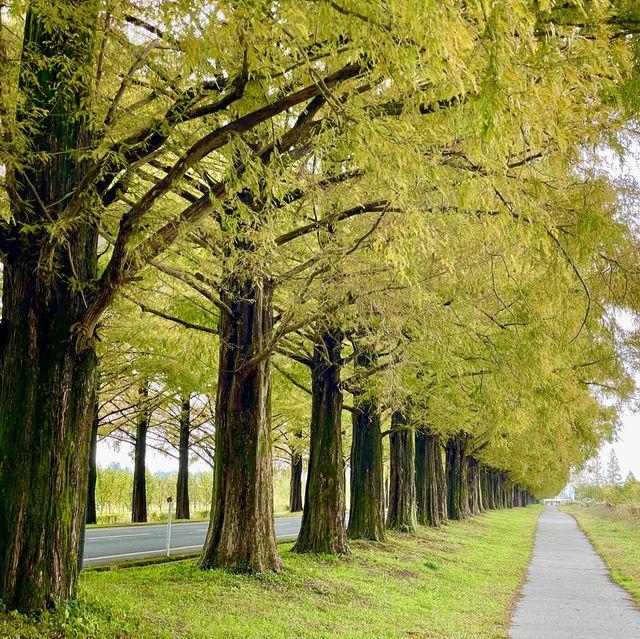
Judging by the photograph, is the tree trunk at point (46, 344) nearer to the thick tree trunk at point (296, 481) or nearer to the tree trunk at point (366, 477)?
the tree trunk at point (366, 477)

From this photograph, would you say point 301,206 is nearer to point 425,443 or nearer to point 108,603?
point 108,603

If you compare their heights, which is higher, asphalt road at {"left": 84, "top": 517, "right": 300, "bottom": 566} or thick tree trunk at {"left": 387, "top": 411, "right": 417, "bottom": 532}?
thick tree trunk at {"left": 387, "top": 411, "right": 417, "bottom": 532}

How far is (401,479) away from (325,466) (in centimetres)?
873

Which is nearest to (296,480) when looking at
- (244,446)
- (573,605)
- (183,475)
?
(183,475)

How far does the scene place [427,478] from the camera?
1113 inches

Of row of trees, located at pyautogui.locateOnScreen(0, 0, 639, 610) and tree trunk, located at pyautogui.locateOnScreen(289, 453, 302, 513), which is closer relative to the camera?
row of trees, located at pyautogui.locateOnScreen(0, 0, 639, 610)

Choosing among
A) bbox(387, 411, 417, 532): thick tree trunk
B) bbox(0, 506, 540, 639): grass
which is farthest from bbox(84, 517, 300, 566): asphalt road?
bbox(387, 411, 417, 532): thick tree trunk

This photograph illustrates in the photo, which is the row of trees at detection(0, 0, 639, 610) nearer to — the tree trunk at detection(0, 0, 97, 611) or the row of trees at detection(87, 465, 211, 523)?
the tree trunk at detection(0, 0, 97, 611)

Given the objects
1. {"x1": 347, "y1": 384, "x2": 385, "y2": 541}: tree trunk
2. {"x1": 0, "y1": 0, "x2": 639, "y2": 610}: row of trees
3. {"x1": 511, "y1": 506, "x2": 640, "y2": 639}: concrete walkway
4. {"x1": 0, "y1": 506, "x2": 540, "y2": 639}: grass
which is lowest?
{"x1": 511, "y1": 506, "x2": 640, "y2": 639}: concrete walkway

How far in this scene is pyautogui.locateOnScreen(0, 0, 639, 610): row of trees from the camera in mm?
4504

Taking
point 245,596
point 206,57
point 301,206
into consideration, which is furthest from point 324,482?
point 206,57

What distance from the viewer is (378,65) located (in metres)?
4.36

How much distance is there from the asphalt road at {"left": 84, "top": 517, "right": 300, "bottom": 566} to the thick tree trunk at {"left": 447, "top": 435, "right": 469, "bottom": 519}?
1317 cm

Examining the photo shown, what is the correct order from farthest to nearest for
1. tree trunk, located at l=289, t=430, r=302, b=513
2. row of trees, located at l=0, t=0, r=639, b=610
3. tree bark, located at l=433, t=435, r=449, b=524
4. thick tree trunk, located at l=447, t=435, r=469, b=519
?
tree trunk, located at l=289, t=430, r=302, b=513
thick tree trunk, located at l=447, t=435, r=469, b=519
tree bark, located at l=433, t=435, r=449, b=524
row of trees, located at l=0, t=0, r=639, b=610
